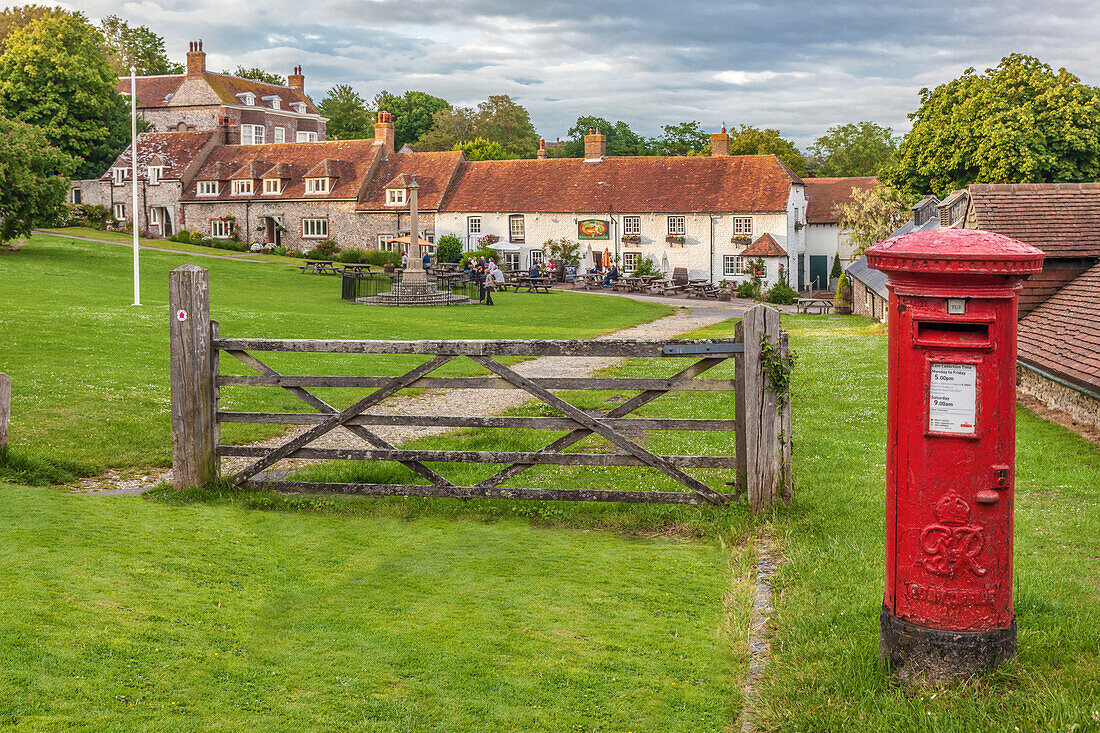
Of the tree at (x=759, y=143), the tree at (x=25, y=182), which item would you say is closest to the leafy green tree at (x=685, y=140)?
the tree at (x=759, y=143)

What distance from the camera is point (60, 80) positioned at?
66500mm

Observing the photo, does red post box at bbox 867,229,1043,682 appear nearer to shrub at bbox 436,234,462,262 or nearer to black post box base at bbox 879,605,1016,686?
black post box base at bbox 879,605,1016,686

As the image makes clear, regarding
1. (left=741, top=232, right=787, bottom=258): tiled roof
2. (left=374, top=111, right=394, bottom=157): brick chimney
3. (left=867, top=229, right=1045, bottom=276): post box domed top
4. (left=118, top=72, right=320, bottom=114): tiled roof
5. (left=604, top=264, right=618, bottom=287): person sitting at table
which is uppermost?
(left=118, top=72, right=320, bottom=114): tiled roof

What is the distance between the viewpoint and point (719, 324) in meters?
33.8

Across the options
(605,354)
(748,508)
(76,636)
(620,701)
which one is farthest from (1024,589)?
(76,636)

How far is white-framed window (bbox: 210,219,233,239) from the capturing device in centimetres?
6862

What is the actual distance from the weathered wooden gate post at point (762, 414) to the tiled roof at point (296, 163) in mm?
61016

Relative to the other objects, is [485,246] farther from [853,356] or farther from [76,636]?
[76,636]

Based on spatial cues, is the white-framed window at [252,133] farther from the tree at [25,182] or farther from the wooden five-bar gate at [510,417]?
the wooden five-bar gate at [510,417]

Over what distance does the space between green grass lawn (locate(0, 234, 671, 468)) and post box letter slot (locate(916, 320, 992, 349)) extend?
8.17m

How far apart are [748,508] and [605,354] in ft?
5.52

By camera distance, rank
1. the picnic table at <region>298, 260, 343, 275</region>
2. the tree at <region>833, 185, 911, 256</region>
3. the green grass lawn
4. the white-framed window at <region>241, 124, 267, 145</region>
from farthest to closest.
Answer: the white-framed window at <region>241, 124, 267, 145</region>
the tree at <region>833, 185, 911, 256</region>
the picnic table at <region>298, 260, 343, 275</region>
the green grass lawn

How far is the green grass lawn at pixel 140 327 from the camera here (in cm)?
1155

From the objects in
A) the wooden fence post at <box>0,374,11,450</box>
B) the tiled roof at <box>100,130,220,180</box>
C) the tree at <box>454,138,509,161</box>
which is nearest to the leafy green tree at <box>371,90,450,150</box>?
the tree at <box>454,138,509,161</box>
